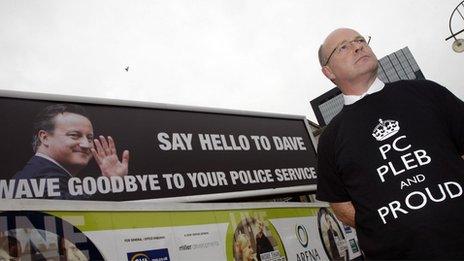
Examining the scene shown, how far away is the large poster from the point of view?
2197 millimetres

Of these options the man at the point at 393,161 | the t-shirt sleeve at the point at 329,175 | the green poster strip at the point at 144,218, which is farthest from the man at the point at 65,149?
the man at the point at 393,161

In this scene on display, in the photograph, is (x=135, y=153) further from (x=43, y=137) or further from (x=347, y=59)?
(x=347, y=59)

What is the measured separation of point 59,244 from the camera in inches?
71.2

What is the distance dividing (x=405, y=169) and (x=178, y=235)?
148 cm

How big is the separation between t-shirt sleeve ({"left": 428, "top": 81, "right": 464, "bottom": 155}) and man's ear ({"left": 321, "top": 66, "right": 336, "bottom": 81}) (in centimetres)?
56

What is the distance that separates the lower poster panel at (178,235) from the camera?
1.76 m

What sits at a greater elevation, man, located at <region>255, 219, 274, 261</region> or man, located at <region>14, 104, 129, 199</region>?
man, located at <region>14, 104, 129, 199</region>

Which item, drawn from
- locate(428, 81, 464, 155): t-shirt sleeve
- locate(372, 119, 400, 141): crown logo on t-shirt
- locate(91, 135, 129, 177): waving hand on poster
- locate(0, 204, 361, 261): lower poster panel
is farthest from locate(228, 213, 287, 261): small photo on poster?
locate(428, 81, 464, 155): t-shirt sleeve

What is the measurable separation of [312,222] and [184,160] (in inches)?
54.0

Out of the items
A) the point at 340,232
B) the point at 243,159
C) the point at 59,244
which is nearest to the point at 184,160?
the point at 243,159

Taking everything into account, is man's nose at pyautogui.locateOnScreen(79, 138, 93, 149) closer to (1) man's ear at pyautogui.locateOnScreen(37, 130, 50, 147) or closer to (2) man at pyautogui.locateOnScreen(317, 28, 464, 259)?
(1) man's ear at pyautogui.locateOnScreen(37, 130, 50, 147)

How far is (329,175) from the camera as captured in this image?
2.00m

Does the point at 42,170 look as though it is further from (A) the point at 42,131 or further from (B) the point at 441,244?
(B) the point at 441,244

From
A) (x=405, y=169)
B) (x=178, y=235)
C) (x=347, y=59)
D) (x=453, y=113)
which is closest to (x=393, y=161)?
(x=405, y=169)
